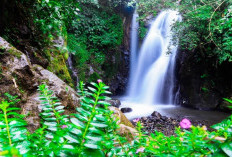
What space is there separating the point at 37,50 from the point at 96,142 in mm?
3913

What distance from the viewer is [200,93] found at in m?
8.62

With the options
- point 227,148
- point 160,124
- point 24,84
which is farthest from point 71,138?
point 160,124

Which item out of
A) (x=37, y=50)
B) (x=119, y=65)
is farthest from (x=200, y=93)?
(x=37, y=50)

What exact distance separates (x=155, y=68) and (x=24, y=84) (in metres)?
10.6

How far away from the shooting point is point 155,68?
11.8m

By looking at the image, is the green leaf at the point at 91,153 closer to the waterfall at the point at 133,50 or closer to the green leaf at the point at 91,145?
the green leaf at the point at 91,145

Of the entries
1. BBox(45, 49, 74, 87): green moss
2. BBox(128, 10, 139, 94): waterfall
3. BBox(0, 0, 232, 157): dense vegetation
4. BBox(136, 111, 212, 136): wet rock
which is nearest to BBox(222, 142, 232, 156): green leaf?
BBox(0, 0, 232, 157): dense vegetation

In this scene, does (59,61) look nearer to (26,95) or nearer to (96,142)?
(26,95)

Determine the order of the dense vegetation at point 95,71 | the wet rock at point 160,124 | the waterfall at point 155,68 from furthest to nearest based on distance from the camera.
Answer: the waterfall at point 155,68 → the wet rock at point 160,124 → the dense vegetation at point 95,71

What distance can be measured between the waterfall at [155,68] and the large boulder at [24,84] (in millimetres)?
8382

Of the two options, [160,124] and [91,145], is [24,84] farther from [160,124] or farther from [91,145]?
[160,124]

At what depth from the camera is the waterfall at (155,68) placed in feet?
34.7

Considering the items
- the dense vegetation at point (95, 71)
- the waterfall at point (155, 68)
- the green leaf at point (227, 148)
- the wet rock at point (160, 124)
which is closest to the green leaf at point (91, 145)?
the dense vegetation at point (95, 71)

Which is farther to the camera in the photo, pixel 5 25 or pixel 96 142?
pixel 5 25
